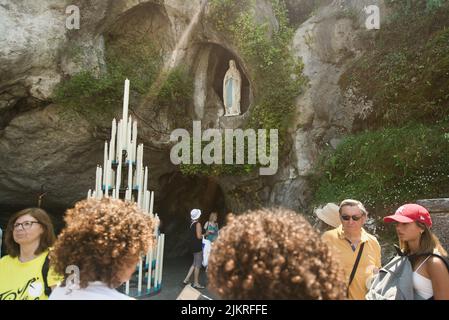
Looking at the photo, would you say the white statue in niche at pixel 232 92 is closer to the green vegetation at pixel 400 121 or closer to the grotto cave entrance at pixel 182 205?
the green vegetation at pixel 400 121

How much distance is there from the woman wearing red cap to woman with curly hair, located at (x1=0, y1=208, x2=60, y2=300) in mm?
2236

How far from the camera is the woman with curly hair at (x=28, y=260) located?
2.42 metres

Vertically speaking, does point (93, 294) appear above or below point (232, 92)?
below

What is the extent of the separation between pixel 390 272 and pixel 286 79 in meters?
8.04

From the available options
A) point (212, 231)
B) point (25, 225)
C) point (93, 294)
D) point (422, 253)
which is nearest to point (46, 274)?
point (25, 225)

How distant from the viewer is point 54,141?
11.0 meters

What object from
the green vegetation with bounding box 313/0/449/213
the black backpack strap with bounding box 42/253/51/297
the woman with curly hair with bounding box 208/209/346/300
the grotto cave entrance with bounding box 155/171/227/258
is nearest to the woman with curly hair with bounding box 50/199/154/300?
the woman with curly hair with bounding box 208/209/346/300

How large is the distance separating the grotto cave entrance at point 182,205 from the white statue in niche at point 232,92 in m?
3.37

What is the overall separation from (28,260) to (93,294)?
1162 mm

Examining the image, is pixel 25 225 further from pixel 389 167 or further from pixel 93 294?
pixel 389 167

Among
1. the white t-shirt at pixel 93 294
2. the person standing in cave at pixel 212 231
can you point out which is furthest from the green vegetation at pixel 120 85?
the white t-shirt at pixel 93 294

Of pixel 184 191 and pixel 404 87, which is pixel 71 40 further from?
pixel 404 87

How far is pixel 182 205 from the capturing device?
1405cm
